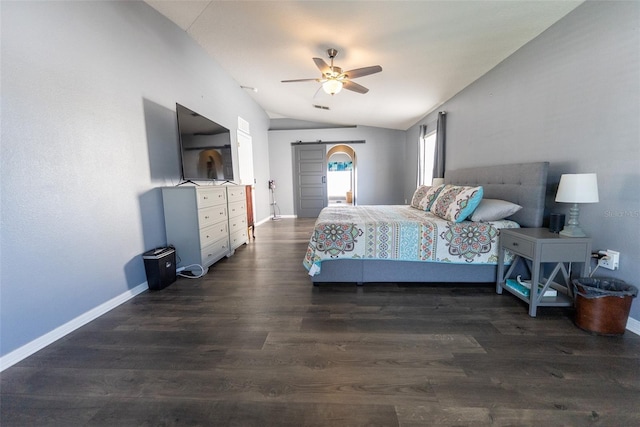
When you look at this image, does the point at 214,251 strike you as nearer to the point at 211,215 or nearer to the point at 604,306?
the point at 211,215

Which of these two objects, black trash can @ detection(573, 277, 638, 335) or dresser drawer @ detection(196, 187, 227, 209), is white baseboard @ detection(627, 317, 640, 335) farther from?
dresser drawer @ detection(196, 187, 227, 209)

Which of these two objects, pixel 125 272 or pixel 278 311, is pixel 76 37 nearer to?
pixel 125 272

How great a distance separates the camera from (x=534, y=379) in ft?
4.15

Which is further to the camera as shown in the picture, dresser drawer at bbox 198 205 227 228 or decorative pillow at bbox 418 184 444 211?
decorative pillow at bbox 418 184 444 211

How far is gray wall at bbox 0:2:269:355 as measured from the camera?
1.47 meters

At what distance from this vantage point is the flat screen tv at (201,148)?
113 inches

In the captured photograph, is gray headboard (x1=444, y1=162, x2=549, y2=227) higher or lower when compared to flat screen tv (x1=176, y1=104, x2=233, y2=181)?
lower

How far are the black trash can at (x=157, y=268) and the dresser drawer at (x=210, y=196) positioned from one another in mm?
612

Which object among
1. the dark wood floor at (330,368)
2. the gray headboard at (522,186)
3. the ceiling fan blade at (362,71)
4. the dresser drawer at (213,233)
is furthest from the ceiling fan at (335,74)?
the dark wood floor at (330,368)

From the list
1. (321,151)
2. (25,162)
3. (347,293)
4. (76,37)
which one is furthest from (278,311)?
(321,151)

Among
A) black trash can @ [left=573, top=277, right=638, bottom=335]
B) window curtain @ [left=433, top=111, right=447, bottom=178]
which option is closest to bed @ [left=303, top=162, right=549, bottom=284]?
black trash can @ [left=573, top=277, right=638, bottom=335]

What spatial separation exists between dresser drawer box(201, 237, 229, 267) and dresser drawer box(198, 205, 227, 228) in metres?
0.27

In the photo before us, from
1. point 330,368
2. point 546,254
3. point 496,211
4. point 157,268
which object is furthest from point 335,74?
point 330,368

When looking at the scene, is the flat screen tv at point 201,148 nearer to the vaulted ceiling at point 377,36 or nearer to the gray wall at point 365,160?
the vaulted ceiling at point 377,36
